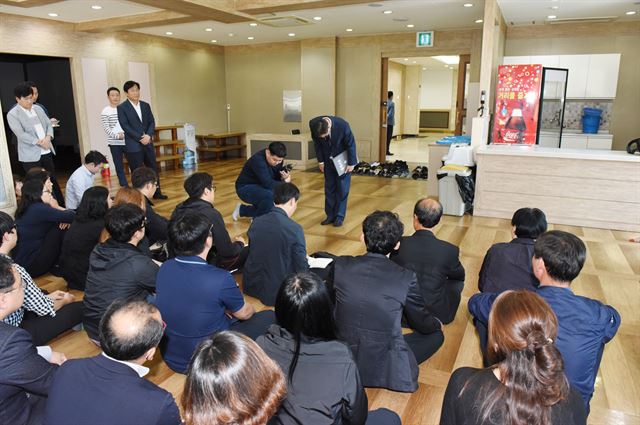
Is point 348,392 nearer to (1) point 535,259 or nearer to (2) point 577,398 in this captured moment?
(2) point 577,398

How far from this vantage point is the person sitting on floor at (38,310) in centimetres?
250

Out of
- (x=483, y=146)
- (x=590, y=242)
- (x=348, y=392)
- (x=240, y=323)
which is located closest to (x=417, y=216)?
(x=240, y=323)

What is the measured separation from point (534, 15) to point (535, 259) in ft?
21.9

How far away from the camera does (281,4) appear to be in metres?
6.24

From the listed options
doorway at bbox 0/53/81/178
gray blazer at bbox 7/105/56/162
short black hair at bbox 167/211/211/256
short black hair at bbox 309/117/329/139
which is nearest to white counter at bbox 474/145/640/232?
short black hair at bbox 309/117/329/139

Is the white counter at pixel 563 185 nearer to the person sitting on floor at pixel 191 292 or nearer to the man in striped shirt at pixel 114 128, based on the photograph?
the person sitting on floor at pixel 191 292

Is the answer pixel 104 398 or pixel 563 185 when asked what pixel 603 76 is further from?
pixel 104 398

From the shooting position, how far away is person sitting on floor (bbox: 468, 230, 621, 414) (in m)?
1.83

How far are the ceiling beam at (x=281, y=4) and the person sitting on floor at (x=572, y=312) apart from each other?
5047mm

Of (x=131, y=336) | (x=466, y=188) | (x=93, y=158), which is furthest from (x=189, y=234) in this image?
(x=466, y=188)

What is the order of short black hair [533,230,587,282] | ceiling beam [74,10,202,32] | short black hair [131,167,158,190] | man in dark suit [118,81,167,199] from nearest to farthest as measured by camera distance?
short black hair [533,230,587,282], short black hair [131,167,158,190], man in dark suit [118,81,167,199], ceiling beam [74,10,202,32]

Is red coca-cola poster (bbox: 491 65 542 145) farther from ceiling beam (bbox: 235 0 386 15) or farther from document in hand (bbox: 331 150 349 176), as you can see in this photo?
document in hand (bbox: 331 150 349 176)

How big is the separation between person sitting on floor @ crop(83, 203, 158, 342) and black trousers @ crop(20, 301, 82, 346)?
42 centimetres

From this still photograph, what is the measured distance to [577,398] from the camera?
4.31 feet
